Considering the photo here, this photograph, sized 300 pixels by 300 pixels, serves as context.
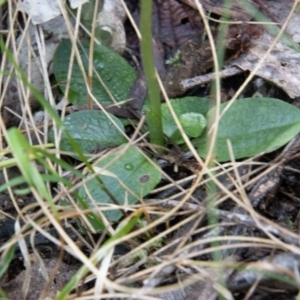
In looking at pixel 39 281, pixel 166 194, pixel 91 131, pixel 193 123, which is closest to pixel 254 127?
pixel 193 123

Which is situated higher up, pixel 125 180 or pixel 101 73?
pixel 101 73

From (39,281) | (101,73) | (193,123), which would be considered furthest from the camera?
(101,73)

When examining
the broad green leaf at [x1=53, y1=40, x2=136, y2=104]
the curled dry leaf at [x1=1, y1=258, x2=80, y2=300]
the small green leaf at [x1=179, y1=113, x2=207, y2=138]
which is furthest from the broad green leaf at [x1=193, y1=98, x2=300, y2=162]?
the curled dry leaf at [x1=1, y1=258, x2=80, y2=300]

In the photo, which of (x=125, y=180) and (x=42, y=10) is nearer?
(x=125, y=180)

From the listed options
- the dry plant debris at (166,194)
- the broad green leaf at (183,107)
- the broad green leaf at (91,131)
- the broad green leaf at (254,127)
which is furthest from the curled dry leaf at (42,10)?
the broad green leaf at (254,127)

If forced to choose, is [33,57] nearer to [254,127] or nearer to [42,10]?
[42,10]

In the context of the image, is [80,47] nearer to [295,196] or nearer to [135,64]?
[135,64]

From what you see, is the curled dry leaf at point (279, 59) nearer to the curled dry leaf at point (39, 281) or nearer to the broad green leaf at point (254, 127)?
the broad green leaf at point (254, 127)
